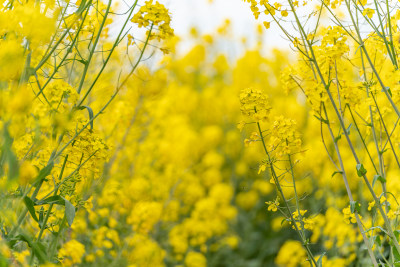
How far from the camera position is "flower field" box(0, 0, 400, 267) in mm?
2285

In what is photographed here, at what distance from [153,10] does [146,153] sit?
409cm

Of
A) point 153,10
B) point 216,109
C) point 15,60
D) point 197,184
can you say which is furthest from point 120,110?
point 216,109

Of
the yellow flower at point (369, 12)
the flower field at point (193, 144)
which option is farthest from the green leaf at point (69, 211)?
the yellow flower at point (369, 12)

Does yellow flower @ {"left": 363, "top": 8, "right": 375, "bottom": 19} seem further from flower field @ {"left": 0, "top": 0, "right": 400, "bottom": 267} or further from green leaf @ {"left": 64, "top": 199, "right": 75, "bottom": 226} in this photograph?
green leaf @ {"left": 64, "top": 199, "right": 75, "bottom": 226}

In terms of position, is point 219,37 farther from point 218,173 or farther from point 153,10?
point 153,10

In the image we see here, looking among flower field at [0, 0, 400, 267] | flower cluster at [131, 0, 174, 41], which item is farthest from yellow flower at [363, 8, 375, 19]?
flower cluster at [131, 0, 174, 41]

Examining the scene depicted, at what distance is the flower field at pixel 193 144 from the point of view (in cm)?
229

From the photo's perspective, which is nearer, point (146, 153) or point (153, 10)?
point (153, 10)

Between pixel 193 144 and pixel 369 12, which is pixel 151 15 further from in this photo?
pixel 193 144

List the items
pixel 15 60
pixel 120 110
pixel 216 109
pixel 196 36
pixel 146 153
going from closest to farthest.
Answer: pixel 15 60 → pixel 120 110 → pixel 146 153 → pixel 216 109 → pixel 196 36

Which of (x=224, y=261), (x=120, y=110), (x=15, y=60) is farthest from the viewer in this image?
(x=224, y=261)

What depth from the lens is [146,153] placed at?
6703 millimetres

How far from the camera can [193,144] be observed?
7.95 metres

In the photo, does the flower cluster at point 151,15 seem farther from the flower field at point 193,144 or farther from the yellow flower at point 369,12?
the yellow flower at point 369,12
